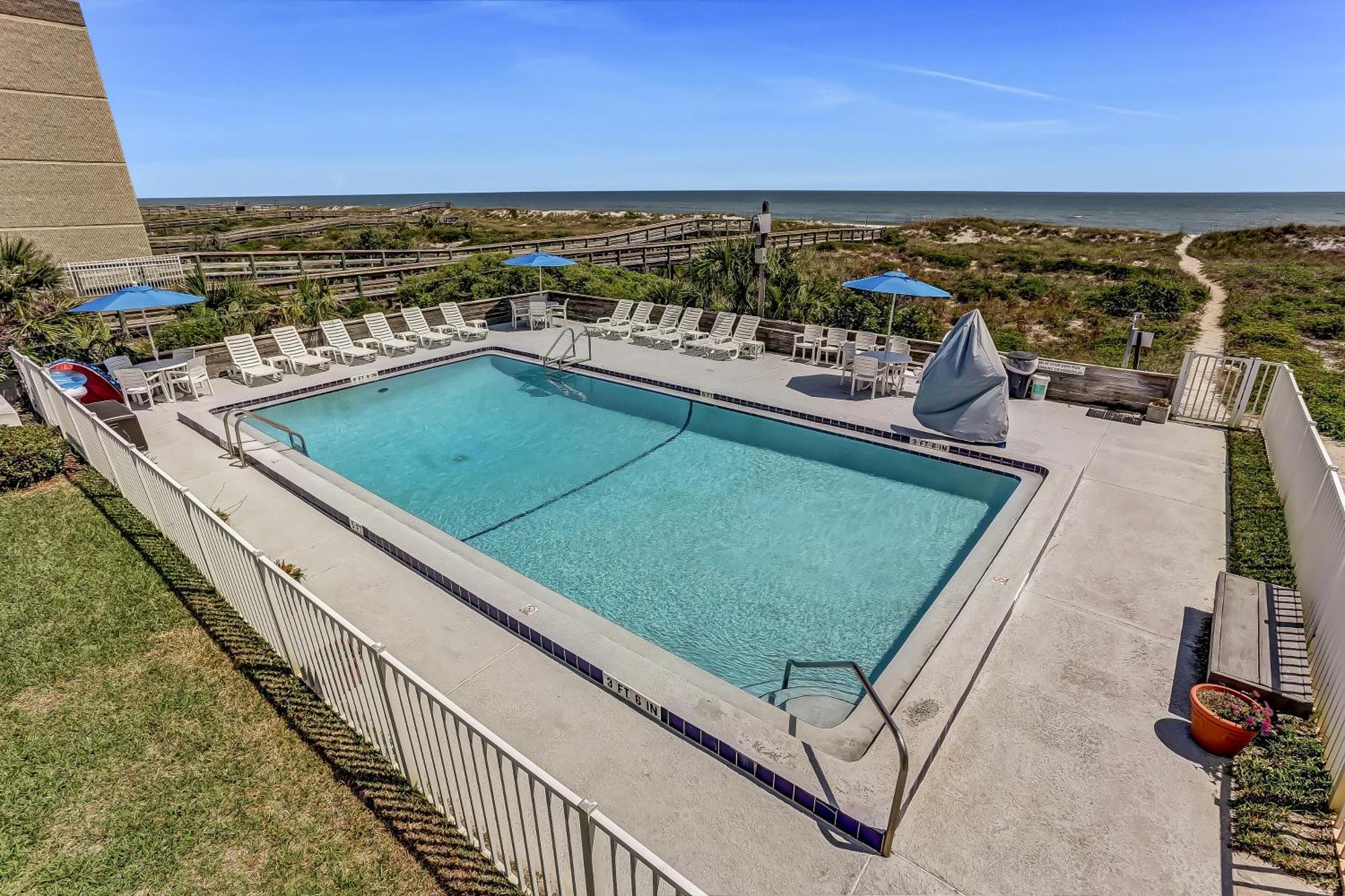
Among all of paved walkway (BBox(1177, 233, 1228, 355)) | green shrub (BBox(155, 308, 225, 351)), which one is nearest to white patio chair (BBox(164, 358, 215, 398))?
green shrub (BBox(155, 308, 225, 351))

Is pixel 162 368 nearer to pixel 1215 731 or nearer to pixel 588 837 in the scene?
pixel 588 837

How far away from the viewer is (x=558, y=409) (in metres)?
11.4

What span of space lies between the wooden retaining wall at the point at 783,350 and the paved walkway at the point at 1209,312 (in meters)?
4.74

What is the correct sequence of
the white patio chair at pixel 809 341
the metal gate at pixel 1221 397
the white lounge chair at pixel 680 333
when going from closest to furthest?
the metal gate at pixel 1221 397 → the white patio chair at pixel 809 341 → the white lounge chair at pixel 680 333

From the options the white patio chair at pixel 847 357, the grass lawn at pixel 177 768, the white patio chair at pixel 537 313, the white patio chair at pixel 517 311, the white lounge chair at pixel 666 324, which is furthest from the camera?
the white patio chair at pixel 517 311

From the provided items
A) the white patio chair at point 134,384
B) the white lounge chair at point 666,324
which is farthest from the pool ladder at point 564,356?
the white patio chair at point 134,384

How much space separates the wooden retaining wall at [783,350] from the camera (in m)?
9.76

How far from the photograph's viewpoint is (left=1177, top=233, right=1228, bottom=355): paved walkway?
50.2 feet

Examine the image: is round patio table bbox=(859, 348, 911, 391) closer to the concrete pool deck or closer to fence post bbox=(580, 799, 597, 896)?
the concrete pool deck

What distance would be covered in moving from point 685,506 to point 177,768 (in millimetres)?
5292

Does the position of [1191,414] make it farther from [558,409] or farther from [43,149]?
[43,149]

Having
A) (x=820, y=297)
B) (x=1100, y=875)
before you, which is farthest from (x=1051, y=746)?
(x=820, y=297)

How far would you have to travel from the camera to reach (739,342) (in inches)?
518

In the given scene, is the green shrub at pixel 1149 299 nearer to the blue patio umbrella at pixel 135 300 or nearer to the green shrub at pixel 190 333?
the blue patio umbrella at pixel 135 300
